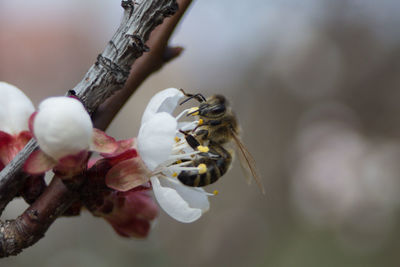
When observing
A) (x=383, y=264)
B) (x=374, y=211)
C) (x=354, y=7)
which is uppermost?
(x=354, y=7)

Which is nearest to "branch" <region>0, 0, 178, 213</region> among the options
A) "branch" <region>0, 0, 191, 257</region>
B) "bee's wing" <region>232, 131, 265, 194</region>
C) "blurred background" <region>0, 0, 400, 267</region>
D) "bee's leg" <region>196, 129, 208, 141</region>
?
"branch" <region>0, 0, 191, 257</region>

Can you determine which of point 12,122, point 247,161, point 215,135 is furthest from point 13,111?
point 247,161

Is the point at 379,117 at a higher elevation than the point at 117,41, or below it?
below

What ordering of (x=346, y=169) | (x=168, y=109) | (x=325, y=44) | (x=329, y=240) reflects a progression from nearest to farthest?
(x=168, y=109) → (x=329, y=240) → (x=346, y=169) → (x=325, y=44)

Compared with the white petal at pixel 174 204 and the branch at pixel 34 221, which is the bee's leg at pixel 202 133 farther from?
the branch at pixel 34 221

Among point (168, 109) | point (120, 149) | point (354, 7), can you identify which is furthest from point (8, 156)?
point (354, 7)

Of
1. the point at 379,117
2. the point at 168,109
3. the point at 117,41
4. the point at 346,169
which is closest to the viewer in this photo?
the point at 117,41

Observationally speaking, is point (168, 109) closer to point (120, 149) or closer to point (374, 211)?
point (120, 149)

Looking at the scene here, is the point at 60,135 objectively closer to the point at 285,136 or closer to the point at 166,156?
the point at 166,156

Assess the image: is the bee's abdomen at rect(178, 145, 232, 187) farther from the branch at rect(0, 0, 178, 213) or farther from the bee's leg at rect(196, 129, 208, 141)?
the branch at rect(0, 0, 178, 213)
